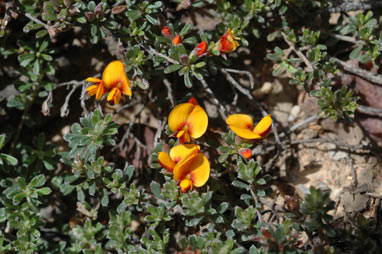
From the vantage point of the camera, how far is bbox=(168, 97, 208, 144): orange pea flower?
3438 mm

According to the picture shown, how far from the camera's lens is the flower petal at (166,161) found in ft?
10.6

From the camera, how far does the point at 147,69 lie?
4.05 m

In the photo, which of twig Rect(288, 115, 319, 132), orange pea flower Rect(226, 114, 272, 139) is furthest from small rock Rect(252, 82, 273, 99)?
orange pea flower Rect(226, 114, 272, 139)

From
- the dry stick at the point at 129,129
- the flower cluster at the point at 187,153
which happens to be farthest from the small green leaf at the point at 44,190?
the flower cluster at the point at 187,153

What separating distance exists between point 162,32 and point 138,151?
1170mm

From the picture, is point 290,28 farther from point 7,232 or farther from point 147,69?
point 7,232

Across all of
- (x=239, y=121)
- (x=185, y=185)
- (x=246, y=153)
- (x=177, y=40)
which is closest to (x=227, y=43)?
(x=177, y=40)

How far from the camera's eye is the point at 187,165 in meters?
3.25

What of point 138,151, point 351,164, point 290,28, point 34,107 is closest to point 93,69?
point 34,107

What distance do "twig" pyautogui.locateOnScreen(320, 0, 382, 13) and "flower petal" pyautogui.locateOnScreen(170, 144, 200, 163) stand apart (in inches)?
72.7

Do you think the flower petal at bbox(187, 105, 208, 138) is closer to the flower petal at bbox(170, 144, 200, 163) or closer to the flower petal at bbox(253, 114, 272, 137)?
the flower petal at bbox(170, 144, 200, 163)

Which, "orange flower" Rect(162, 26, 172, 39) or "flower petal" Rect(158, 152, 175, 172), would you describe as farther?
"orange flower" Rect(162, 26, 172, 39)

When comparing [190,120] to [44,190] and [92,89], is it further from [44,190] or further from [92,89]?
[44,190]

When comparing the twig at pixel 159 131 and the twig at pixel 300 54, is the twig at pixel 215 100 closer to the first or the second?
the twig at pixel 159 131
